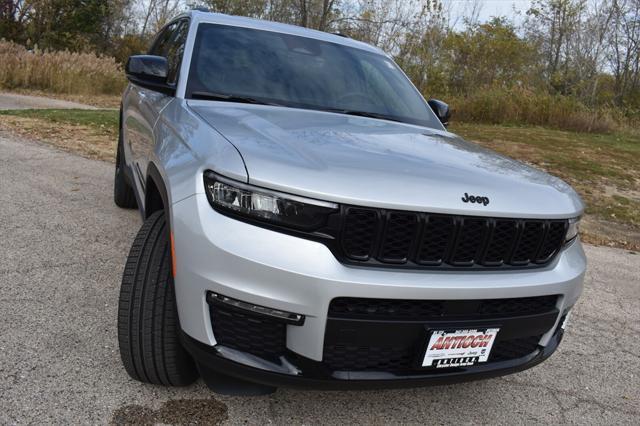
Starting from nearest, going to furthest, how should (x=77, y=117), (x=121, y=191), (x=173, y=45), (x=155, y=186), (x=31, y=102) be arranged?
1. (x=155, y=186)
2. (x=173, y=45)
3. (x=121, y=191)
4. (x=77, y=117)
5. (x=31, y=102)

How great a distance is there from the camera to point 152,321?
210cm

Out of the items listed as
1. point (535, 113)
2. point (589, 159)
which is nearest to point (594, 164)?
point (589, 159)

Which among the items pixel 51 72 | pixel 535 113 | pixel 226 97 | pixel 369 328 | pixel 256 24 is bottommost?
pixel 51 72

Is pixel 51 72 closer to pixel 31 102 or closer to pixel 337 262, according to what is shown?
pixel 31 102

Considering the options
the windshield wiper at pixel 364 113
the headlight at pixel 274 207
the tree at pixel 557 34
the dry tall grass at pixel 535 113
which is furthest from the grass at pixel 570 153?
the tree at pixel 557 34

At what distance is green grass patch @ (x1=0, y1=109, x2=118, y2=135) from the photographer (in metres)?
9.84

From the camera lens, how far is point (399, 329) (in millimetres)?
1836

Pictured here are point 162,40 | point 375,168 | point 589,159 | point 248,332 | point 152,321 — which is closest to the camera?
point 248,332

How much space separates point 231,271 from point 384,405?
3.64 ft

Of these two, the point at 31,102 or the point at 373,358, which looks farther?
the point at 31,102

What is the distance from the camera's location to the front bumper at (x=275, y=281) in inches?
68.5

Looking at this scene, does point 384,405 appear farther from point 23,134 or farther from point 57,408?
point 23,134

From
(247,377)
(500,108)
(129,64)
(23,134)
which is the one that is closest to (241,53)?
(129,64)

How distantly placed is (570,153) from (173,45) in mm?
9745
